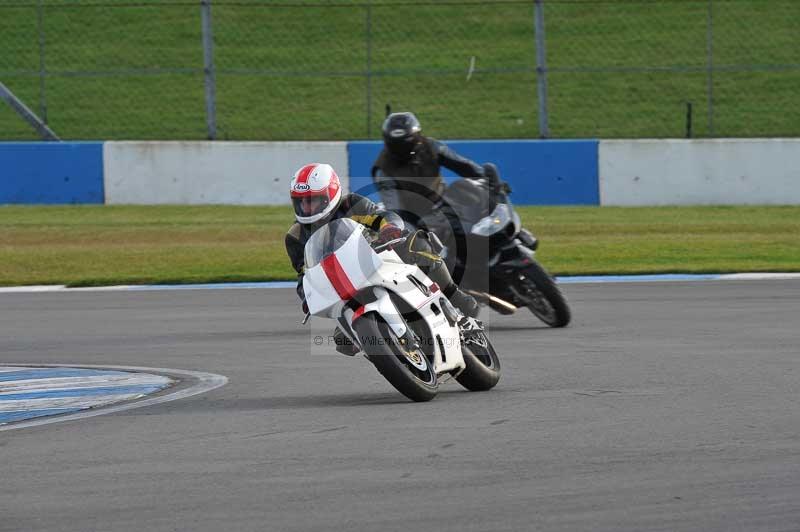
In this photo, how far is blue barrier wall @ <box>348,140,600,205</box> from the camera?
67.1 feet

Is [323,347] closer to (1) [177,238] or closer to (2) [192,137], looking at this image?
(1) [177,238]

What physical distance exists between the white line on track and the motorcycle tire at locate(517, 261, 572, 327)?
8.87ft

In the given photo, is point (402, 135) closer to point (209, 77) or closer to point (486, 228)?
point (486, 228)

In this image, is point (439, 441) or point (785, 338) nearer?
point (439, 441)

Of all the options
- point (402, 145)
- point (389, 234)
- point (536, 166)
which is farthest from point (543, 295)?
point (536, 166)

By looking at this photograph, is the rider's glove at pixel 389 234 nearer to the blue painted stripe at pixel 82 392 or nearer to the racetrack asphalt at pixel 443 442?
the racetrack asphalt at pixel 443 442

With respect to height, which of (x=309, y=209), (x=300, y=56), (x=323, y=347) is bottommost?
(x=323, y=347)

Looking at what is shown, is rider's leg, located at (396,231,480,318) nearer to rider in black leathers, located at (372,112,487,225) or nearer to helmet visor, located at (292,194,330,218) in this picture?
helmet visor, located at (292,194,330,218)

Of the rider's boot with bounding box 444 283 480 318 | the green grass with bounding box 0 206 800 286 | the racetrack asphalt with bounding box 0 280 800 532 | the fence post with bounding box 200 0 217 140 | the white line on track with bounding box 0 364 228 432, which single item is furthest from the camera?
the fence post with bounding box 200 0 217 140

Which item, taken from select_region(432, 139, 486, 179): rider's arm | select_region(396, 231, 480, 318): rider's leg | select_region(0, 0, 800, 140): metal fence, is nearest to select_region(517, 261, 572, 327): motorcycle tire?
select_region(432, 139, 486, 179): rider's arm

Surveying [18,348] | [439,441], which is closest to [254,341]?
[18,348]

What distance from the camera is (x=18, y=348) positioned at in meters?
10.8

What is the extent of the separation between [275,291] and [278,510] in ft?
29.4

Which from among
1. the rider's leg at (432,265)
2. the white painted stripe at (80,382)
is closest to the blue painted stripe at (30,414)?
the white painted stripe at (80,382)
